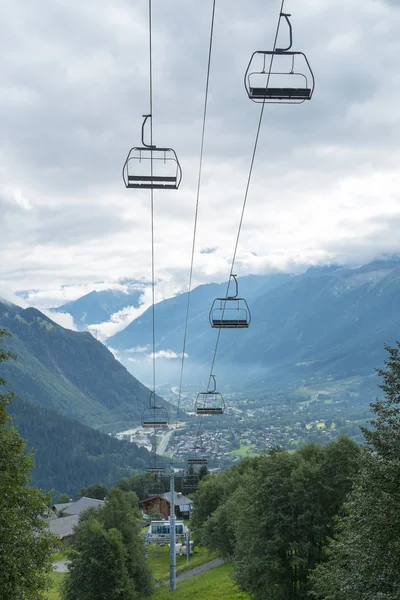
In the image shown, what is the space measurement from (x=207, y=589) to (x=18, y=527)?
40.7m

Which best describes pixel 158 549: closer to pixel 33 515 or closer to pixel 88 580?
pixel 88 580

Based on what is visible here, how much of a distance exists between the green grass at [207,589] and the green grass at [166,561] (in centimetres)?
671

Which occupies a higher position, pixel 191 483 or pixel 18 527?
pixel 191 483

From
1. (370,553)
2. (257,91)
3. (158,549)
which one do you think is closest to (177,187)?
(257,91)

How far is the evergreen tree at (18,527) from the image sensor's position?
2033 cm

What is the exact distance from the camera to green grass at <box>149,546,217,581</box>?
80062 mm

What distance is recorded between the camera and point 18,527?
21.6 metres

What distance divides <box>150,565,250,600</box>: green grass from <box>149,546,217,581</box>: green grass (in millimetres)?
6714

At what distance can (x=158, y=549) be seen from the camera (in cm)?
9750

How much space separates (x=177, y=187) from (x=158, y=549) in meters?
90.4

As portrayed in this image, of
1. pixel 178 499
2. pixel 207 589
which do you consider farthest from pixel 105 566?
pixel 178 499

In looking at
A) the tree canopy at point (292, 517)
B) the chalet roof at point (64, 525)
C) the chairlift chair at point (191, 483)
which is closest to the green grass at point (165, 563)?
the chairlift chair at point (191, 483)

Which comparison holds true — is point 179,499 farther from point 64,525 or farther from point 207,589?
point 207,589

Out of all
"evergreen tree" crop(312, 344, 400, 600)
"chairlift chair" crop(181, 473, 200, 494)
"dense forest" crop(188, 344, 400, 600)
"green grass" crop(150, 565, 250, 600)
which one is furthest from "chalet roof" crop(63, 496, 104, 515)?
"evergreen tree" crop(312, 344, 400, 600)
